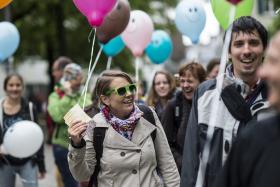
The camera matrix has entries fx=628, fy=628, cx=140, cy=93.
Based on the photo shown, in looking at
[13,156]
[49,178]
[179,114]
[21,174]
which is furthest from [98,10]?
[49,178]

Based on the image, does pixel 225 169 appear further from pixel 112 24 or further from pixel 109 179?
pixel 112 24

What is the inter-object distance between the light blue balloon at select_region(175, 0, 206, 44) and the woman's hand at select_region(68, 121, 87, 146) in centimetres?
443

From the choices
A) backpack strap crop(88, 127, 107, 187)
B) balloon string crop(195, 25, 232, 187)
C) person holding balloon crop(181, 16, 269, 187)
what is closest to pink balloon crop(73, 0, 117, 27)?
backpack strap crop(88, 127, 107, 187)

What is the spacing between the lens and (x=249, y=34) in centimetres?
376

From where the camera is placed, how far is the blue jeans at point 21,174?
7.05 meters

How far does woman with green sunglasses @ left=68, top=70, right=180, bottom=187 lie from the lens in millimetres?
4328

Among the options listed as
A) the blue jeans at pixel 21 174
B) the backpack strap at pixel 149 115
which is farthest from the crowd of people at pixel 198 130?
the blue jeans at pixel 21 174

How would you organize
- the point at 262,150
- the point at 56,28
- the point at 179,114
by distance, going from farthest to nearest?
the point at 56,28 < the point at 179,114 < the point at 262,150

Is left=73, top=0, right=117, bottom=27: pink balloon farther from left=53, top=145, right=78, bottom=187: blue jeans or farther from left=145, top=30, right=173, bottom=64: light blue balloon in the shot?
left=145, top=30, right=173, bottom=64: light blue balloon

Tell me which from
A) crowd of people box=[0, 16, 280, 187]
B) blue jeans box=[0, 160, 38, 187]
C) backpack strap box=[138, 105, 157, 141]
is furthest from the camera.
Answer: blue jeans box=[0, 160, 38, 187]

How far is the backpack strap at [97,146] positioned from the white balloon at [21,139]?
2661mm

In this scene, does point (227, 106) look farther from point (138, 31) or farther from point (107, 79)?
point (138, 31)

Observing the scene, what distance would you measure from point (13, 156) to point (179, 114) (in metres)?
2.05

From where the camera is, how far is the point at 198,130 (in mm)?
3762
